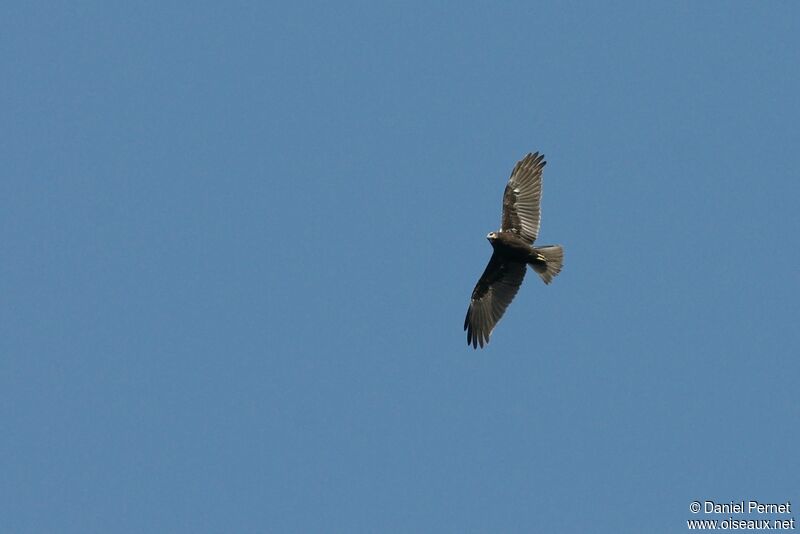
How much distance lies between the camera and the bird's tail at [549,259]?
2952cm

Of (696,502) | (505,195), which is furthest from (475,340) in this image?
(696,502)

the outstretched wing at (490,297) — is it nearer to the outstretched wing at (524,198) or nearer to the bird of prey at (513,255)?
the bird of prey at (513,255)

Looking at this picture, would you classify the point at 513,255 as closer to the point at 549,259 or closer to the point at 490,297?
the point at 549,259

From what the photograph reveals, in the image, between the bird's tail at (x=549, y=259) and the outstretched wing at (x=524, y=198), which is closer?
the bird's tail at (x=549, y=259)

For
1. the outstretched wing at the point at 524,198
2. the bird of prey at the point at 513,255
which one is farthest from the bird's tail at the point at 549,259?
the outstretched wing at the point at 524,198

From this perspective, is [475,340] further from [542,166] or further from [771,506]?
[771,506]

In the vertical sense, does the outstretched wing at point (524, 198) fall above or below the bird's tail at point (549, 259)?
above

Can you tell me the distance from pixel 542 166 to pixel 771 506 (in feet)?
31.2

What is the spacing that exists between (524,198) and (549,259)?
1726mm

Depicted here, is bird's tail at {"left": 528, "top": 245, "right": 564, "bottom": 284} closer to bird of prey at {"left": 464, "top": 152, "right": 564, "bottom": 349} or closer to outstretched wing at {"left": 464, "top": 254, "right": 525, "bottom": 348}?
bird of prey at {"left": 464, "top": 152, "right": 564, "bottom": 349}

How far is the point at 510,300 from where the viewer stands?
1211 inches

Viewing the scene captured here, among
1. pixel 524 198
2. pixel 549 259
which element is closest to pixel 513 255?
pixel 549 259

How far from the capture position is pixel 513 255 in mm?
29922

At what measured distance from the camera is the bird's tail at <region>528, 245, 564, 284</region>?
96.8 ft
